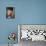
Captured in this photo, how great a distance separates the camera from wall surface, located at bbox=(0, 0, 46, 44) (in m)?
3.38

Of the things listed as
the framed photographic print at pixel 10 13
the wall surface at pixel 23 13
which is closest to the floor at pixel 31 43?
the wall surface at pixel 23 13

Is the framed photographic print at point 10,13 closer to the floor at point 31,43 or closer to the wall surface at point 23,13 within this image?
the wall surface at point 23,13

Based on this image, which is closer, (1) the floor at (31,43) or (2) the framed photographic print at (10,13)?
(1) the floor at (31,43)

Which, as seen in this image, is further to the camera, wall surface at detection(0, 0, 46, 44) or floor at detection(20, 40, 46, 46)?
wall surface at detection(0, 0, 46, 44)

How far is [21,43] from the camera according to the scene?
3232mm

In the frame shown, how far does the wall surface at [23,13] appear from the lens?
338 cm

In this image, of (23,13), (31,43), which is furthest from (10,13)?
(31,43)

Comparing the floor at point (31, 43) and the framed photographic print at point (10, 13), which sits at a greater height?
the framed photographic print at point (10, 13)

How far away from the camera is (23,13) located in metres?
3.40

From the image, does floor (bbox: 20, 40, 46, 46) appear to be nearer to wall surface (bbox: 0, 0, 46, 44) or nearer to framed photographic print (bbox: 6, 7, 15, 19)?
wall surface (bbox: 0, 0, 46, 44)

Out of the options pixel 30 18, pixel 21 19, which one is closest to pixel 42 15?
pixel 30 18

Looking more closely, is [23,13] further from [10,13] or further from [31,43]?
[31,43]

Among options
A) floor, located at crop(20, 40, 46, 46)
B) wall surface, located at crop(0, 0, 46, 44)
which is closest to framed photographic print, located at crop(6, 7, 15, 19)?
wall surface, located at crop(0, 0, 46, 44)

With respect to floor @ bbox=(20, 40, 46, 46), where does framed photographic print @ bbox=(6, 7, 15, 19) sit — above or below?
above
